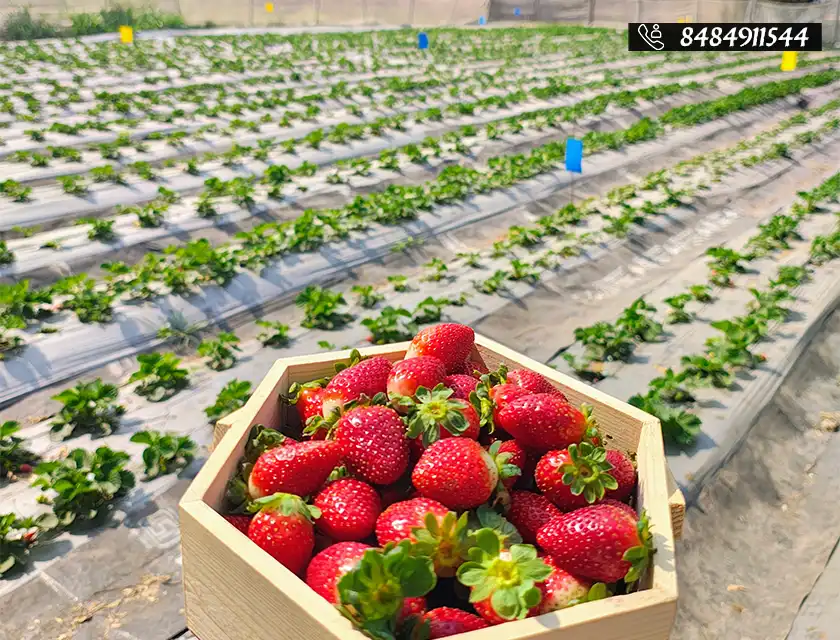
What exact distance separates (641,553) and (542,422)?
0.36 metres

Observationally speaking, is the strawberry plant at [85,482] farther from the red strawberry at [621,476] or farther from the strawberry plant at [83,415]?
the red strawberry at [621,476]

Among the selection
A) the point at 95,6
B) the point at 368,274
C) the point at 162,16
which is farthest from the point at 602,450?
the point at 95,6

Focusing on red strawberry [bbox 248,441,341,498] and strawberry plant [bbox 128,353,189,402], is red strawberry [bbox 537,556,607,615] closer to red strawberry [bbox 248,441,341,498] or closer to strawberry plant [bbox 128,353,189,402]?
red strawberry [bbox 248,441,341,498]

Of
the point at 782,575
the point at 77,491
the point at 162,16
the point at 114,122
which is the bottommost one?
the point at 782,575

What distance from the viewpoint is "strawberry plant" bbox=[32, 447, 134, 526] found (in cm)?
300

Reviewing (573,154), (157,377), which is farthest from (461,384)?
(573,154)

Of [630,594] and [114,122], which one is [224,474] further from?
[114,122]

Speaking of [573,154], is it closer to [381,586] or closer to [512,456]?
[512,456]

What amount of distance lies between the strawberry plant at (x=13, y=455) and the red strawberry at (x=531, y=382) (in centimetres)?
257

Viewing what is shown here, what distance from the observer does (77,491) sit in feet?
9.82

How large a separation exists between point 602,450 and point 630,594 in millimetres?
324

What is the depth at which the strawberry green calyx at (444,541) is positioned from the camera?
132 cm

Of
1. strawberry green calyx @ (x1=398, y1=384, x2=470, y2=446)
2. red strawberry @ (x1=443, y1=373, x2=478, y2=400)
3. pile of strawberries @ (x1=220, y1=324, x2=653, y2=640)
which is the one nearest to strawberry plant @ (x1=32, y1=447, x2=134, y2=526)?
pile of strawberries @ (x1=220, y1=324, x2=653, y2=640)

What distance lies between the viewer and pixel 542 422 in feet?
5.36
